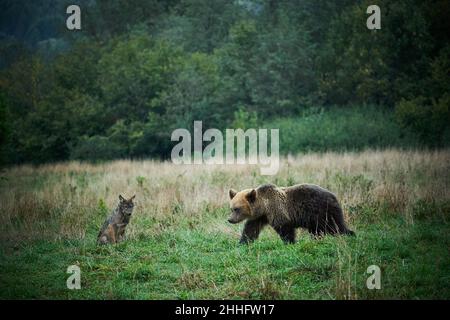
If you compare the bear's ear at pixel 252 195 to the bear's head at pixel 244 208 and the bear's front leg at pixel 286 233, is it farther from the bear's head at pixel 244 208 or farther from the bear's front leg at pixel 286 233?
the bear's front leg at pixel 286 233

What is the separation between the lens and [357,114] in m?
34.8

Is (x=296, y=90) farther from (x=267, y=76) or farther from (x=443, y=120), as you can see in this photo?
(x=443, y=120)

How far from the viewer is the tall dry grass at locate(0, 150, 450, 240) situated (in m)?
11.5

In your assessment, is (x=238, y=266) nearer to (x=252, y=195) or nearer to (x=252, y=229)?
(x=252, y=229)

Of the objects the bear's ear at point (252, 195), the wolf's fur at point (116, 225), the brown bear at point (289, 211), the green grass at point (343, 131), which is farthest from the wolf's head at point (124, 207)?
the green grass at point (343, 131)

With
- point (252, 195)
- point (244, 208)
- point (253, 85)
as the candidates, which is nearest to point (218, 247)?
point (244, 208)

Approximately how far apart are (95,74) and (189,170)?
2452 centimetres

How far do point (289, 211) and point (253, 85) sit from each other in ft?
102

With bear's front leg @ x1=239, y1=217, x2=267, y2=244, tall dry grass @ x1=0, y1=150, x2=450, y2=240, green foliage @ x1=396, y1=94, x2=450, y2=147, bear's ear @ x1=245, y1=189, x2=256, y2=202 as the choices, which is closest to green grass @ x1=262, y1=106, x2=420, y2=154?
green foliage @ x1=396, y1=94, x2=450, y2=147

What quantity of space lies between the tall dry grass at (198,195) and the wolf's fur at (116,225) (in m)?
0.46

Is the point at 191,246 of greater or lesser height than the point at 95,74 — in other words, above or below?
below

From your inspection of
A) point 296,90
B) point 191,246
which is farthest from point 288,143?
point 191,246

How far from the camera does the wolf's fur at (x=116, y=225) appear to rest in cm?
1025

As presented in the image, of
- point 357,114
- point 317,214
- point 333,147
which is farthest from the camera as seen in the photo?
point 357,114
